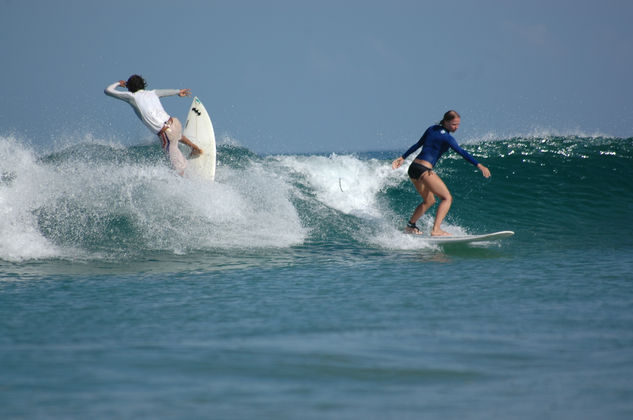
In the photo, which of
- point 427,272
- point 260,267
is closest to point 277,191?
point 260,267

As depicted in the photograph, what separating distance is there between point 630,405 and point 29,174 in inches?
326

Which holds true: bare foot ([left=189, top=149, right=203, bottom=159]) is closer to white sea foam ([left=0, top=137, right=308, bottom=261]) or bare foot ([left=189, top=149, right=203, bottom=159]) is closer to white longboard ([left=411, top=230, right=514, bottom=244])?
white sea foam ([left=0, top=137, right=308, bottom=261])

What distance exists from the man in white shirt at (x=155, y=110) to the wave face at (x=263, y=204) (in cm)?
32

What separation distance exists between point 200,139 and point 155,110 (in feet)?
4.95

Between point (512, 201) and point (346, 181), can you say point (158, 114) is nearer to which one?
point (346, 181)

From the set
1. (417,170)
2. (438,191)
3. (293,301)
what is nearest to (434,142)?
(417,170)

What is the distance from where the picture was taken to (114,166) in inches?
360

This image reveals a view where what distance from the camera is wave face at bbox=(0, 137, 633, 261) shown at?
7.91 meters

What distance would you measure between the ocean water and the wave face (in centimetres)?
4

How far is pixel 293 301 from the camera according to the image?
190 inches

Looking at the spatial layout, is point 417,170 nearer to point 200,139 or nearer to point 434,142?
point 434,142

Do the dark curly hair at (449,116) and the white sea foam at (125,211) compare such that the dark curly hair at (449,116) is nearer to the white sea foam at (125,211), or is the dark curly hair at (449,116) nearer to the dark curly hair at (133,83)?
the white sea foam at (125,211)

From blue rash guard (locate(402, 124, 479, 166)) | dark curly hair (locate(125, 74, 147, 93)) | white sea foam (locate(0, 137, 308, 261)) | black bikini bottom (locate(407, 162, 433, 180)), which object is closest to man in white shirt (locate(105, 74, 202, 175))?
dark curly hair (locate(125, 74, 147, 93))

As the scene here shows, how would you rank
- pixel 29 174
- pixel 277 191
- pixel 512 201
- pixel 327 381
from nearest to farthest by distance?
pixel 327 381
pixel 29 174
pixel 277 191
pixel 512 201
